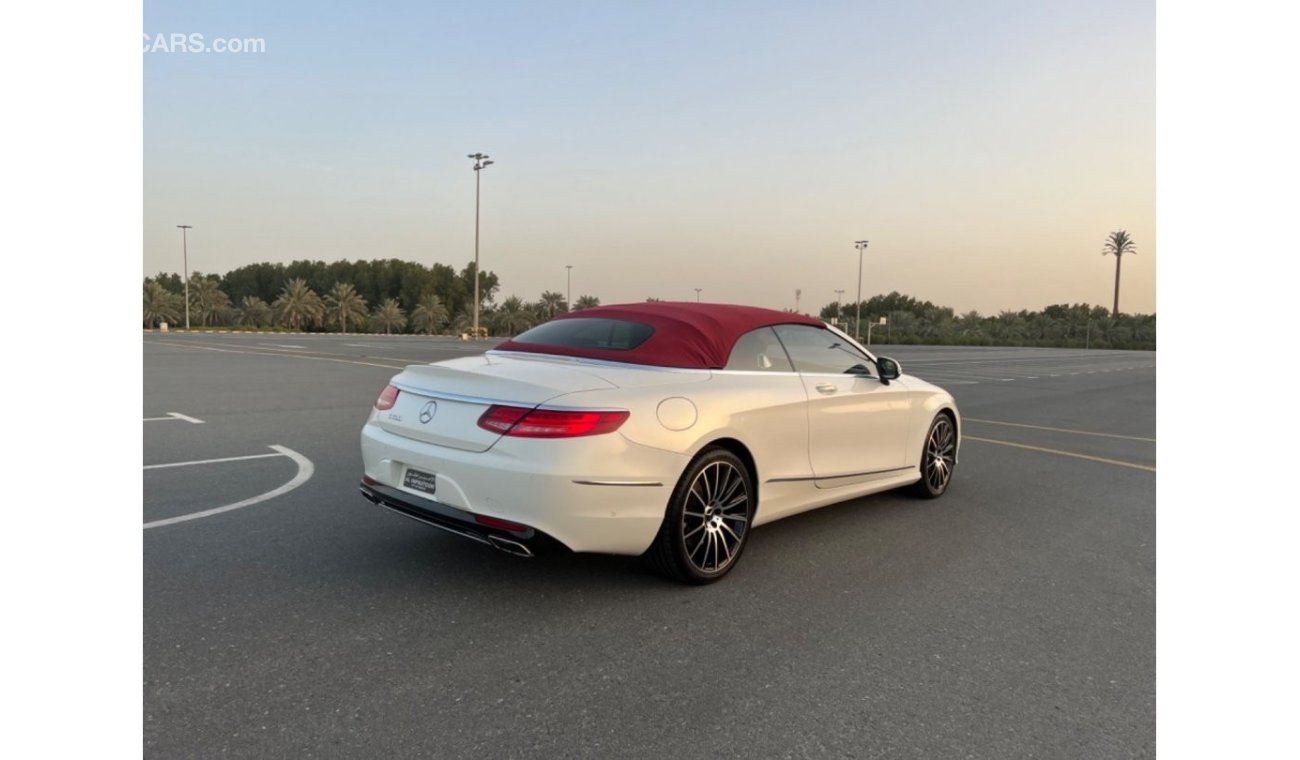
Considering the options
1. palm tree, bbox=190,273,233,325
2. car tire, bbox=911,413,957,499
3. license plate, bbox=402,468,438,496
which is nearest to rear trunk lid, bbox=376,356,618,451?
license plate, bbox=402,468,438,496

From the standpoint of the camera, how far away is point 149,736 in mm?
2441

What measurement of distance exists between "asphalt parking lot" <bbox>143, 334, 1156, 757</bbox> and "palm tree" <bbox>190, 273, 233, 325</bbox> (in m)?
85.3

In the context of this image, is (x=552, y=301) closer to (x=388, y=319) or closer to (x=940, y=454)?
(x=388, y=319)

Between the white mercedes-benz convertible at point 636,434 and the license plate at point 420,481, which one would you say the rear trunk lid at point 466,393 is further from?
the license plate at point 420,481

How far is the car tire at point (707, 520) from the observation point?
148 inches

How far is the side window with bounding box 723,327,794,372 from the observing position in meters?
4.36

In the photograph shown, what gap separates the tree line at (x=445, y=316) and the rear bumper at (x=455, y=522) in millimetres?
65452

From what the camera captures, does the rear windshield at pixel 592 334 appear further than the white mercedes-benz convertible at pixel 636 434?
Yes

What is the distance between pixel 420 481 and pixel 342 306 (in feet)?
295

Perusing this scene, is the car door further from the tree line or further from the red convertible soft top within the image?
the tree line

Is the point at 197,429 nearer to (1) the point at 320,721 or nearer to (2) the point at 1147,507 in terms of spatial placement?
(1) the point at 320,721

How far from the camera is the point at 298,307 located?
269 feet

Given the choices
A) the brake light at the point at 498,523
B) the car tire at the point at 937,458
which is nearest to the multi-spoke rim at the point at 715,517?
the brake light at the point at 498,523

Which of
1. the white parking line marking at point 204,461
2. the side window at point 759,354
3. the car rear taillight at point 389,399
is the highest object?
the side window at point 759,354
